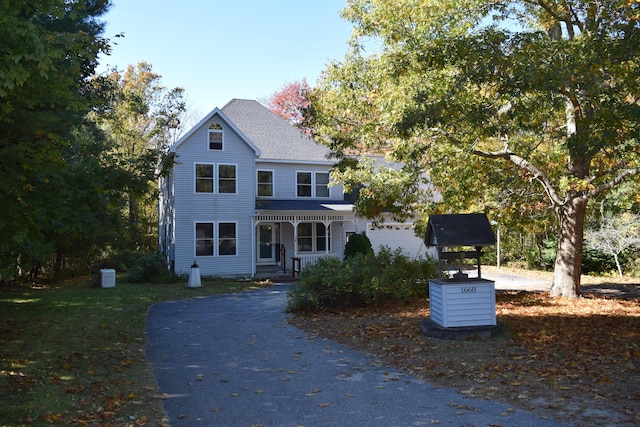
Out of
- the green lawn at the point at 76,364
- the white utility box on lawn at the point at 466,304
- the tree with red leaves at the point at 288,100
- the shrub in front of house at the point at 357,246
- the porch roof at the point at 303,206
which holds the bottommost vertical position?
the green lawn at the point at 76,364

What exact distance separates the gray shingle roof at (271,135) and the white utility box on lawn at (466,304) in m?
16.5

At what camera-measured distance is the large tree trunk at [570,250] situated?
1401 cm

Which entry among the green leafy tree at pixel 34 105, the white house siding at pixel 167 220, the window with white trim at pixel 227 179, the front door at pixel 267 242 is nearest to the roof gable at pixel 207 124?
the window with white trim at pixel 227 179

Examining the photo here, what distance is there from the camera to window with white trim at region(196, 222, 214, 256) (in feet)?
77.9

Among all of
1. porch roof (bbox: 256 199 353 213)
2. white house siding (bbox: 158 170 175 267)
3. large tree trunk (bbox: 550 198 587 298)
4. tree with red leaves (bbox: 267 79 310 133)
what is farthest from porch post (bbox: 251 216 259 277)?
tree with red leaves (bbox: 267 79 310 133)

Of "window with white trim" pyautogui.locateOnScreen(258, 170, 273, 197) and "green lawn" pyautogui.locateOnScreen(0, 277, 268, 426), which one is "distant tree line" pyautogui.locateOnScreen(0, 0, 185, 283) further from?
"window with white trim" pyautogui.locateOnScreen(258, 170, 273, 197)

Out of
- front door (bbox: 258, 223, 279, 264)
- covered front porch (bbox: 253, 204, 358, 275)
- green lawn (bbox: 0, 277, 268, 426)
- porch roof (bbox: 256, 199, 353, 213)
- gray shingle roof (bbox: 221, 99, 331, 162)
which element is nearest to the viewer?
green lawn (bbox: 0, 277, 268, 426)

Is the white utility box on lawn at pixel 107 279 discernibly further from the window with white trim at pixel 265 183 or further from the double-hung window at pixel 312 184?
the double-hung window at pixel 312 184

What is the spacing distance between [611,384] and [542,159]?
28.6 ft

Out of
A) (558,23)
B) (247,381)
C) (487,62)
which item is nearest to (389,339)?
(247,381)

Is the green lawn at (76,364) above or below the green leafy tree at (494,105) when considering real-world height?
below

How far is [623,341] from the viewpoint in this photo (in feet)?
30.1

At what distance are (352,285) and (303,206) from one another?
39.9 feet

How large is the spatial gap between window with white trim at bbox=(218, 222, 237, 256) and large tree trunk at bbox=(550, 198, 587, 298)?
14170 millimetres
